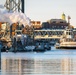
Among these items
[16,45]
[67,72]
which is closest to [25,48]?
[16,45]

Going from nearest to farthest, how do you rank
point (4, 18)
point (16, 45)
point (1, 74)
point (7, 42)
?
point (1, 74)
point (4, 18)
point (16, 45)
point (7, 42)

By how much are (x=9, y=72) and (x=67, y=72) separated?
3450 mm

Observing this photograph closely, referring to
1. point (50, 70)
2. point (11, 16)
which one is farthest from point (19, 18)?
point (50, 70)

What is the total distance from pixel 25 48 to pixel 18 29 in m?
53.0

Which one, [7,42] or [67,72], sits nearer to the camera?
[67,72]

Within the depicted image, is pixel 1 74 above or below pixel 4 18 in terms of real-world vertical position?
below

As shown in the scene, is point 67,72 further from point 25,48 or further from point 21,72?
point 25,48

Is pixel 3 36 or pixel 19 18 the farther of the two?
pixel 3 36

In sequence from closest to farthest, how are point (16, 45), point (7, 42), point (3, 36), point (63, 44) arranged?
1. point (16, 45)
2. point (7, 42)
3. point (3, 36)
4. point (63, 44)

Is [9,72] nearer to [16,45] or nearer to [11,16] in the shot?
[11,16]

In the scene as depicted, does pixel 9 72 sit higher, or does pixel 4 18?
pixel 4 18

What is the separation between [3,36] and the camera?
14038 cm

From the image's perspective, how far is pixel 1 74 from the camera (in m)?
40.2

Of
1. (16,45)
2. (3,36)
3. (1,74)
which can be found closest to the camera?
(1,74)
